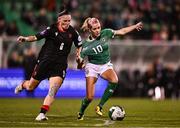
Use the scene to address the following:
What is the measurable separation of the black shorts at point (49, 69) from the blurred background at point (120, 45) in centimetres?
1209

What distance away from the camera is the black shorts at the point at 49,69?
15211mm

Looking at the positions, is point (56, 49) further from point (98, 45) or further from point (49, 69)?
point (98, 45)

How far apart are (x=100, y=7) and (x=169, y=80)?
581 centimetres

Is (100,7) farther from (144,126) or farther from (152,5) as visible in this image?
(144,126)

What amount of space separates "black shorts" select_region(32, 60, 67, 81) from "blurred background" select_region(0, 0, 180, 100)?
1209cm

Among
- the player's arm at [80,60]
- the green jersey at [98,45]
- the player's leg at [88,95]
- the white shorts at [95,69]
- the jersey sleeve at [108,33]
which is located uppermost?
the jersey sleeve at [108,33]

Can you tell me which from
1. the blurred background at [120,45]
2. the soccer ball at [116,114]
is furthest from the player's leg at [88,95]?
the blurred background at [120,45]

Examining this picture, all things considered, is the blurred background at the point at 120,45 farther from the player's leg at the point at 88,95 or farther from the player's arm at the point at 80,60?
the player's arm at the point at 80,60

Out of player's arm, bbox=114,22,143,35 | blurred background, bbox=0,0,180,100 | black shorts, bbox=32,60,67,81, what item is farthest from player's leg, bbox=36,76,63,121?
blurred background, bbox=0,0,180,100

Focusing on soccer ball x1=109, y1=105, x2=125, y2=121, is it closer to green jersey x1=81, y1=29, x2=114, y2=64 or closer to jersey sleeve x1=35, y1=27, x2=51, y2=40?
green jersey x1=81, y1=29, x2=114, y2=64

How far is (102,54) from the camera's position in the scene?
16.2 meters

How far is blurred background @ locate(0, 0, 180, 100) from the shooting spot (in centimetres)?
2834

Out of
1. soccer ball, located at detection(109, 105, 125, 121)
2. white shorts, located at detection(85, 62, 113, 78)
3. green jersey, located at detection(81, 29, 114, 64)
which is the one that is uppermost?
green jersey, located at detection(81, 29, 114, 64)

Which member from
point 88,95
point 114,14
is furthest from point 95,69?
point 114,14
